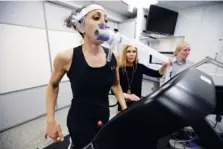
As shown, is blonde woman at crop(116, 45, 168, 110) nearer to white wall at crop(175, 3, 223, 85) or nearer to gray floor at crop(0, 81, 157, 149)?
gray floor at crop(0, 81, 157, 149)

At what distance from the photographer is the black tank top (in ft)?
2.57

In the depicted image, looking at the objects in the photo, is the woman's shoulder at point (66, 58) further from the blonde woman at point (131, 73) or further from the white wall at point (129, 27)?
the white wall at point (129, 27)

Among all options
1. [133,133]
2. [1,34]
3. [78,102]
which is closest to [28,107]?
[1,34]

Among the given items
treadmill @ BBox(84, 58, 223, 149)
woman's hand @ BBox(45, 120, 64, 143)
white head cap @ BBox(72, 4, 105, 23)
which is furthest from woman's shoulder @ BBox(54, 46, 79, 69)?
treadmill @ BBox(84, 58, 223, 149)

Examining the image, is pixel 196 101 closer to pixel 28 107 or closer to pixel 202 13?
pixel 28 107

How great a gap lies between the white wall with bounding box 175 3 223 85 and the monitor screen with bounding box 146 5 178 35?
10.0 inches

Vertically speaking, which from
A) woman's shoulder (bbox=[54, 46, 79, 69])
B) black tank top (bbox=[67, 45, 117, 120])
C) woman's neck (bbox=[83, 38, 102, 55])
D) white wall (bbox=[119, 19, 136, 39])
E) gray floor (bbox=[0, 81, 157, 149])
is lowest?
gray floor (bbox=[0, 81, 157, 149])

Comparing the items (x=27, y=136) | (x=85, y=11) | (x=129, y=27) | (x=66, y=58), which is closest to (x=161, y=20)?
(x=129, y=27)

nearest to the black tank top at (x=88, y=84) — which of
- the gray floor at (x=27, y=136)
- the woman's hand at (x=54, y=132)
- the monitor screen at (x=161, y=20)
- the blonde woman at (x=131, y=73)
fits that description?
the woman's hand at (x=54, y=132)

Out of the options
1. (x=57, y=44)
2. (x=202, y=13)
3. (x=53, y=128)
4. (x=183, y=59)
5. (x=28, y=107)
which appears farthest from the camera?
(x=202, y=13)

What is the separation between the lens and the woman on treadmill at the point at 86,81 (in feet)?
2.58

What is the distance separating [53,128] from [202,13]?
4100 mm

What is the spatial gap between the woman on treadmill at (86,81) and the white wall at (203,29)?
3.18m

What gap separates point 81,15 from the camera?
816 mm
